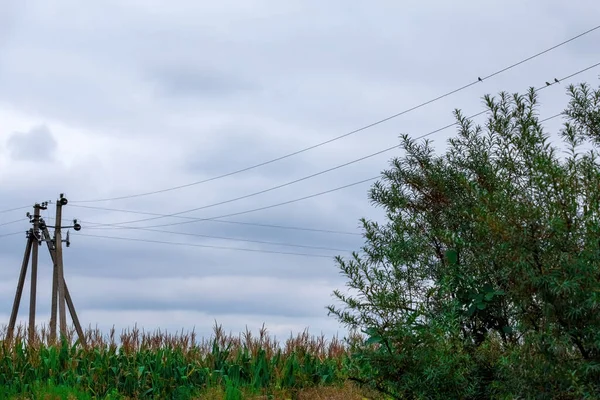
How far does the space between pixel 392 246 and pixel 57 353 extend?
389 inches

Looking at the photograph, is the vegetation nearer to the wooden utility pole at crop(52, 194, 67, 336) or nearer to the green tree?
the green tree

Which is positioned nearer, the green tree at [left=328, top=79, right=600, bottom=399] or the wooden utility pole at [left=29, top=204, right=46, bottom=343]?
the green tree at [left=328, top=79, right=600, bottom=399]

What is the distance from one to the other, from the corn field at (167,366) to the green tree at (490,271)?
5.34 meters

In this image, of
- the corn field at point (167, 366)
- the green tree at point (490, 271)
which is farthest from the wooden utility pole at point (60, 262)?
the green tree at point (490, 271)

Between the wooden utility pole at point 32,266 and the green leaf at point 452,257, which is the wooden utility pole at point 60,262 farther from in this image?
the green leaf at point 452,257

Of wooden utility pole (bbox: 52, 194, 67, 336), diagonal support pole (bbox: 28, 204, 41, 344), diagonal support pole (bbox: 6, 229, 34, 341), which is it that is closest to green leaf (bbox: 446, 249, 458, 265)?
wooden utility pole (bbox: 52, 194, 67, 336)

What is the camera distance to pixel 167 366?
1405 cm

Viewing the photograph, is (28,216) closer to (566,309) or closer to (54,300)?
(54,300)

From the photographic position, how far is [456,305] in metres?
7.29

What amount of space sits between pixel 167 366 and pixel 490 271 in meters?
8.49

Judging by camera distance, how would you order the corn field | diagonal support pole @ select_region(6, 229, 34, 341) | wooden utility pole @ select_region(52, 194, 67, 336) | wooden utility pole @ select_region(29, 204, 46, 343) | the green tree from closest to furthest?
the green tree < the corn field < wooden utility pole @ select_region(52, 194, 67, 336) < wooden utility pole @ select_region(29, 204, 46, 343) < diagonal support pole @ select_region(6, 229, 34, 341)

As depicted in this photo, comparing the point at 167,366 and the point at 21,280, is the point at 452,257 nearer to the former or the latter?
the point at 167,366

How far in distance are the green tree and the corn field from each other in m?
5.34

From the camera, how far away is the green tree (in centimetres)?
562
